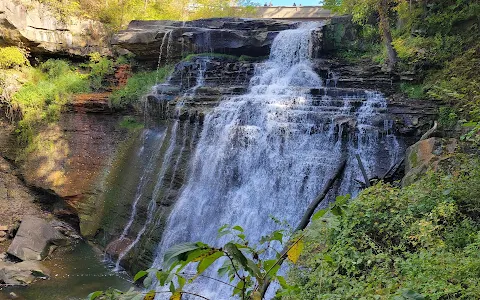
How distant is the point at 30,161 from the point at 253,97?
27.3ft

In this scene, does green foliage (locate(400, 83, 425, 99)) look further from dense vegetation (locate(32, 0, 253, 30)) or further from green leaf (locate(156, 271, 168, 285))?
dense vegetation (locate(32, 0, 253, 30))

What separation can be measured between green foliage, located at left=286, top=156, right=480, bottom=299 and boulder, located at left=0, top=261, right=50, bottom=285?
7211mm

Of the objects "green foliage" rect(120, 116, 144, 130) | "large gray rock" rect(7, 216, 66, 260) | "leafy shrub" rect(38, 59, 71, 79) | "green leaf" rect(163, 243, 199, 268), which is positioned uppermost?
"leafy shrub" rect(38, 59, 71, 79)

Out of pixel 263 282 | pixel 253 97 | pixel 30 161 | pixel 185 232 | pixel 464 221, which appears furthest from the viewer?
pixel 30 161

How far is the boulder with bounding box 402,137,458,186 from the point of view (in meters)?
6.45

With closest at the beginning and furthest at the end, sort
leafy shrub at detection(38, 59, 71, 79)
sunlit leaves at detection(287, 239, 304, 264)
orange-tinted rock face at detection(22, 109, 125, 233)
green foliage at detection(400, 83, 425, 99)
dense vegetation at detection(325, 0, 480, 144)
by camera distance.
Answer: sunlit leaves at detection(287, 239, 304, 264) < dense vegetation at detection(325, 0, 480, 144) < green foliage at detection(400, 83, 425, 99) < orange-tinted rock face at detection(22, 109, 125, 233) < leafy shrub at detection(38, 59, 71, 79)

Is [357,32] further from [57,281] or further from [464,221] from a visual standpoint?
[57,281]

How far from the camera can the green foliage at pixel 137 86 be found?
13.4 metres

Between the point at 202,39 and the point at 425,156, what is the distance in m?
11.1

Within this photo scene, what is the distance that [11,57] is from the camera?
13.8 m

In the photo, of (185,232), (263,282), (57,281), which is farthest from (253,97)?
(263,282)

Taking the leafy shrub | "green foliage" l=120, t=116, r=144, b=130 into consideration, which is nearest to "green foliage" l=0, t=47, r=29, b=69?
the leafy shrub

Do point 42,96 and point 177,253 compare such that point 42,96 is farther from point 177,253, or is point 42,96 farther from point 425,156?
point 177,253

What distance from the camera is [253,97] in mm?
11523
